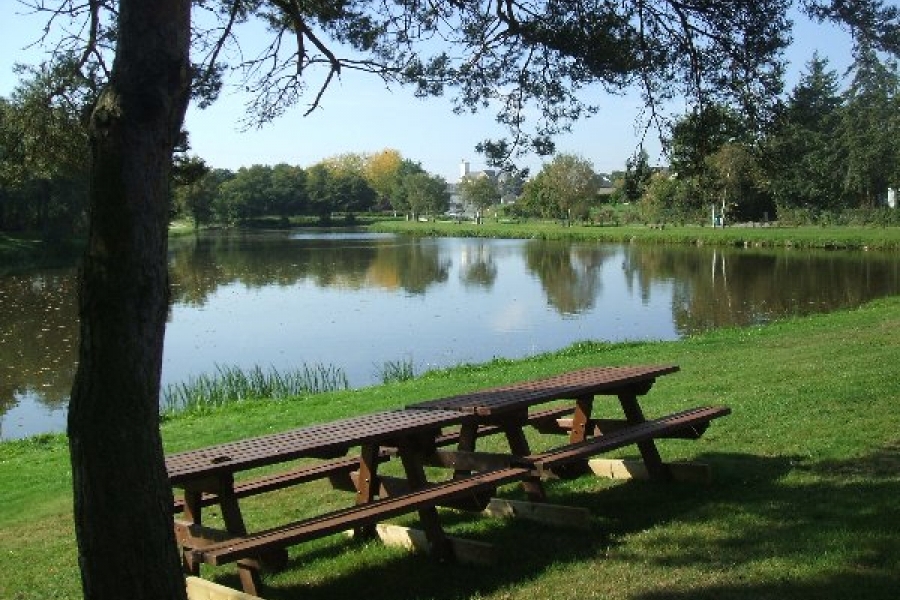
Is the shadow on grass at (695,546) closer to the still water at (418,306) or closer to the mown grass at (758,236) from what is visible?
the still water at (418,306)

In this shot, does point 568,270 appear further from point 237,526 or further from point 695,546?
point 237,526

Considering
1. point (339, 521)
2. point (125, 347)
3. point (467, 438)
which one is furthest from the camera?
point (467, 438)

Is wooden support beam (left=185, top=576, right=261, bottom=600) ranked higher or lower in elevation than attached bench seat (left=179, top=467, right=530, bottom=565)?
lower

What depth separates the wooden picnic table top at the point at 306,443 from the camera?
454 cm

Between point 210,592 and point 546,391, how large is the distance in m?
2.47

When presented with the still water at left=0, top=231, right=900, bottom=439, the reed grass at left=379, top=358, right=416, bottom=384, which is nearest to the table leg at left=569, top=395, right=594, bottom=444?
the reed grass at left=379, top=358, right=416, bottom=384

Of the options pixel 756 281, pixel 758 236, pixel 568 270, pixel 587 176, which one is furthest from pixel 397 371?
pixel 587 176

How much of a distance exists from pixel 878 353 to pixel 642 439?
6902mm

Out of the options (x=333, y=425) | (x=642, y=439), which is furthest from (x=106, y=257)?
(x=642, y=439)

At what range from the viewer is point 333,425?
5.50m

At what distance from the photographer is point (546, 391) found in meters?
5.89

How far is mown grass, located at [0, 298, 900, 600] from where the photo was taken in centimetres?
Result: 434

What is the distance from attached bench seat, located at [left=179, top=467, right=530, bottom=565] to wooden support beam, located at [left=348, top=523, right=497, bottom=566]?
0.25m

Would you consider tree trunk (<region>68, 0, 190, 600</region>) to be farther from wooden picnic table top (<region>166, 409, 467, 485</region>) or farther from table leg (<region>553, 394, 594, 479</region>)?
table leg (<region>553, 394, 594, 479</region>)
